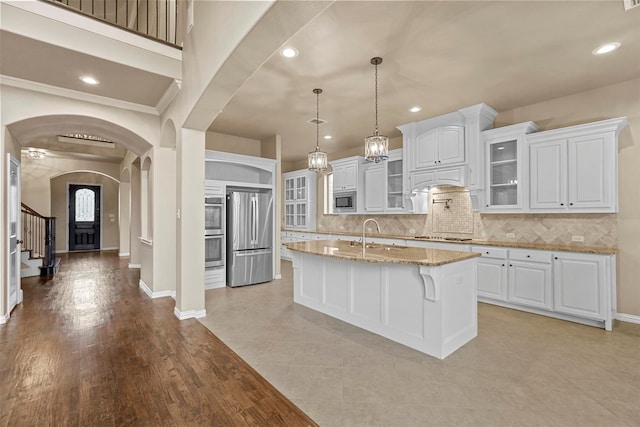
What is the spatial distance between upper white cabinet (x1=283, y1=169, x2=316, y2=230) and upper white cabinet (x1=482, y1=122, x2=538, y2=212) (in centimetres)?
425

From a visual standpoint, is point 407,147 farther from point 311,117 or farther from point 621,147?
point 621,147

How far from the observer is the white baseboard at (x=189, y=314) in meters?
3.68

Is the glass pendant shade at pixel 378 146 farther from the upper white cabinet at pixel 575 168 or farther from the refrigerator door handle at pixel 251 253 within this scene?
the refrigerator door handle at pixel 251 253

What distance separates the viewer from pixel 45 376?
238 centimetres

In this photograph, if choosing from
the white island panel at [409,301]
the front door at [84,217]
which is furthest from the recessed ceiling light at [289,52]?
the front door at [84,217]

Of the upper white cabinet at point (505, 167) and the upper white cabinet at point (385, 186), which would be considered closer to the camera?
the upper white cabinet at point (505, 167)

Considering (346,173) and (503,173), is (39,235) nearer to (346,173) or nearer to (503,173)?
(346,173)

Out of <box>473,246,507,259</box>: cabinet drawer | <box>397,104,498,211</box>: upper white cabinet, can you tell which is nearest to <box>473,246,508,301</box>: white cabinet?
<box>473,246,507,259</box>: cabinet drawer

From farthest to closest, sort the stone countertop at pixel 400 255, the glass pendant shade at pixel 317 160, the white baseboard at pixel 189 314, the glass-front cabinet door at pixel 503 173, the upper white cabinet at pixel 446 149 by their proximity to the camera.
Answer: the upper white cabinet at pixel 446 149 → the glass-front cabinet door at pixel 503 173 → the glass pendant shade at pixel 317 160 → the white baseboard at pixel 189 314 → the stone countertop at pixel 400 255

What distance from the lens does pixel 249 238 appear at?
18.0ft

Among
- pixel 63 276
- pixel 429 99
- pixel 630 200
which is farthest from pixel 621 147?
pixel 63 276

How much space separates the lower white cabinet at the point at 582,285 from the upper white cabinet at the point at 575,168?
0.65m

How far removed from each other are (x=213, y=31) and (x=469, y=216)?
4554mm

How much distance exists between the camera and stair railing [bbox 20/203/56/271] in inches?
249
